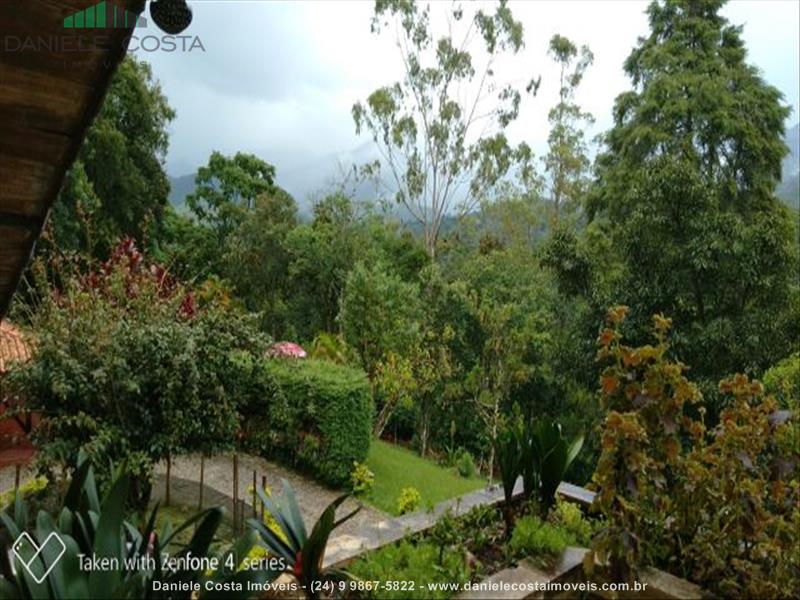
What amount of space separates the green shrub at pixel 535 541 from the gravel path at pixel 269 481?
2649mm

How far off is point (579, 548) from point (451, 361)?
6.49 meters

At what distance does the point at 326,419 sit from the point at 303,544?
3756 mm

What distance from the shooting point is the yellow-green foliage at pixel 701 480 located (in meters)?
2.02

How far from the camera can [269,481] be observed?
19.1 feet

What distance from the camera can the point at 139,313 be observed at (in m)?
3.95

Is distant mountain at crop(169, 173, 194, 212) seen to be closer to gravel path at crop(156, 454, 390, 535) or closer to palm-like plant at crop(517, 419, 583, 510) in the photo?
gravel path at crop(156, 454, 390, 535)

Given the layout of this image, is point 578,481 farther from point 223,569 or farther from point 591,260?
point 223,569

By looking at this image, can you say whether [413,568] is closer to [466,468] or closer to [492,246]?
[466,468]

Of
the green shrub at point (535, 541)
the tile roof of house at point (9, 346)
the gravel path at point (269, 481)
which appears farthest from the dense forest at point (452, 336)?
the tile roof of house at point (9, 346)

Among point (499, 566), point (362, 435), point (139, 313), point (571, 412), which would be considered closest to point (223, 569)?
point (499, 566)

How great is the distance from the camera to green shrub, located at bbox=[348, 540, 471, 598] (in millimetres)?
2002

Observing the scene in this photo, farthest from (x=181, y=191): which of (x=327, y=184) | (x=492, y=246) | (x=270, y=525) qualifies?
(x=270, y=525)

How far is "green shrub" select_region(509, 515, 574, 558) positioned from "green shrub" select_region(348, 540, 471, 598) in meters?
0.29

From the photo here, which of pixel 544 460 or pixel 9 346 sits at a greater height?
pixel 544 460
